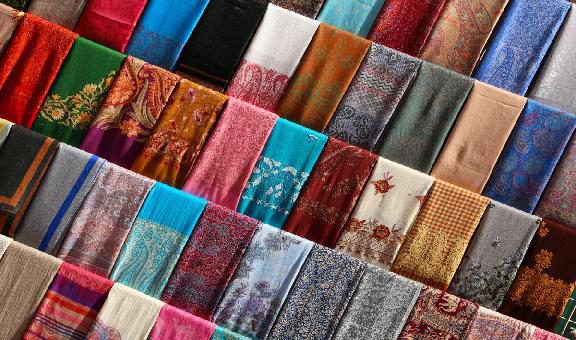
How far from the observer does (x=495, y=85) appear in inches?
129

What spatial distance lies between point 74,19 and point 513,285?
1.72 m

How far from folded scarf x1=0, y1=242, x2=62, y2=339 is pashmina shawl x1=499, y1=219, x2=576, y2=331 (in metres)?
1.45

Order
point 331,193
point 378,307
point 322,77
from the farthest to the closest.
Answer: point 322,77 < point 331,193 < point 378,307

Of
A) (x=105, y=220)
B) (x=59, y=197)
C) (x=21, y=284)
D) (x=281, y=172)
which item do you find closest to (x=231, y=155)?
(x=281, y=172)

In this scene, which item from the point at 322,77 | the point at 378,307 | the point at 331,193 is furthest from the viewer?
the point at 322,77

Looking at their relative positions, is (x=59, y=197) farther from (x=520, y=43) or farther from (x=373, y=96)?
(x=520, y=43)

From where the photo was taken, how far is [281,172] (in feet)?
10.4

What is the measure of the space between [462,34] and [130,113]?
1.14 metres

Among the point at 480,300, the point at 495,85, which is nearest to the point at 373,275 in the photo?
the point at 480,300

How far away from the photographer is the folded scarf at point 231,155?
3164 mm

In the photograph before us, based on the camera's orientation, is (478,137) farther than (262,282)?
Yes

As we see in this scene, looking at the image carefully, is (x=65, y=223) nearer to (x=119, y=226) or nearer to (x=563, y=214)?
(x=119, y=226)

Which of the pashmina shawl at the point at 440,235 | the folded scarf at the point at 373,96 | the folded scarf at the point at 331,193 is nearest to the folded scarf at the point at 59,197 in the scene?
the folded scarf at the point at 331,193

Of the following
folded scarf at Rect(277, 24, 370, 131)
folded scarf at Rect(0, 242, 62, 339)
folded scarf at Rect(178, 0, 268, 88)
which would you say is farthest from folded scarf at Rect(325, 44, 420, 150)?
folded scarf at Rect(0, 242, 62, 339)
